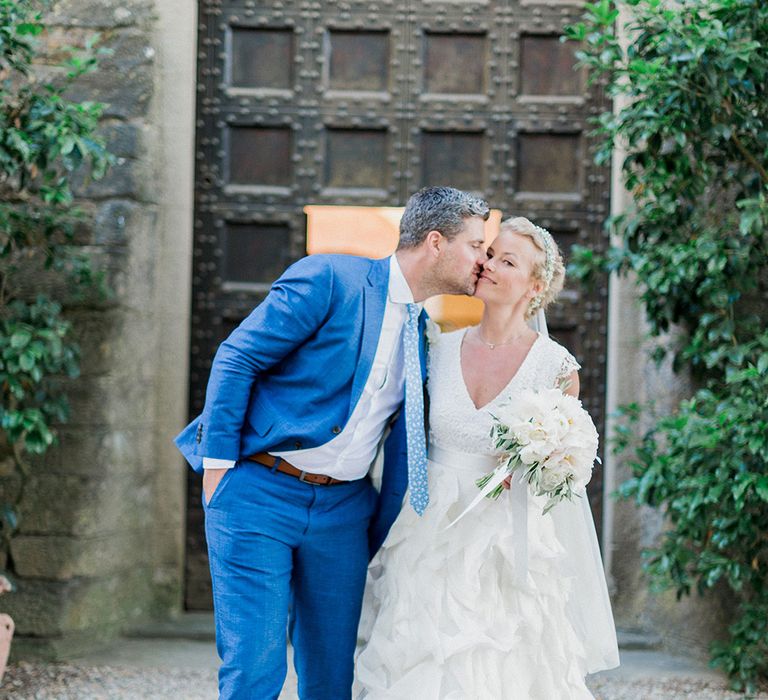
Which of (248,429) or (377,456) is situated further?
(377,456)

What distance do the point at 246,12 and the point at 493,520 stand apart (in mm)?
2949

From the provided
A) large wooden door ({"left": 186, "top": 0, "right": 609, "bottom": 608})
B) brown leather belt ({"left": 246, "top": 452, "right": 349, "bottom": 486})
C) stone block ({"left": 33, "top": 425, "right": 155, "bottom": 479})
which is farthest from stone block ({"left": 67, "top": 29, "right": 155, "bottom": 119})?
brown leather belt ({"left": 246, "top": 452, "right": 349, "bottom": 486})

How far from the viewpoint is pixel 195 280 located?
4.93 metres

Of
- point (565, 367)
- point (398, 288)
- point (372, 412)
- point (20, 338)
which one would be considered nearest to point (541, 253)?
point (565, 367)

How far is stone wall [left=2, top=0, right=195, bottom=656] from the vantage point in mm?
4410

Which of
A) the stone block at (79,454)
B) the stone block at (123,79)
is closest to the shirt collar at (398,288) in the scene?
the stone block at (79,454)

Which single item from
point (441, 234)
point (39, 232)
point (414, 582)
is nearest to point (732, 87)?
point (441, 234)

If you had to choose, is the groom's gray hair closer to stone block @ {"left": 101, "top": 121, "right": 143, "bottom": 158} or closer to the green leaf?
the green leaf

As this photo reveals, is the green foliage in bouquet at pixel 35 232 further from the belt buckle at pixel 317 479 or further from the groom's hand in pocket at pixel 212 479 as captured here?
the belt buckle at pixel 317 479

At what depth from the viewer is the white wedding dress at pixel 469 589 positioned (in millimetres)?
2902

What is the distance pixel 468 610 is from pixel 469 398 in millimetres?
592

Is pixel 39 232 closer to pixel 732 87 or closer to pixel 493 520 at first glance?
pixel 493 520

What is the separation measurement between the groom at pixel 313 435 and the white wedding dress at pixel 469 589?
102mm

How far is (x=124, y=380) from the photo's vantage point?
4574 mm
